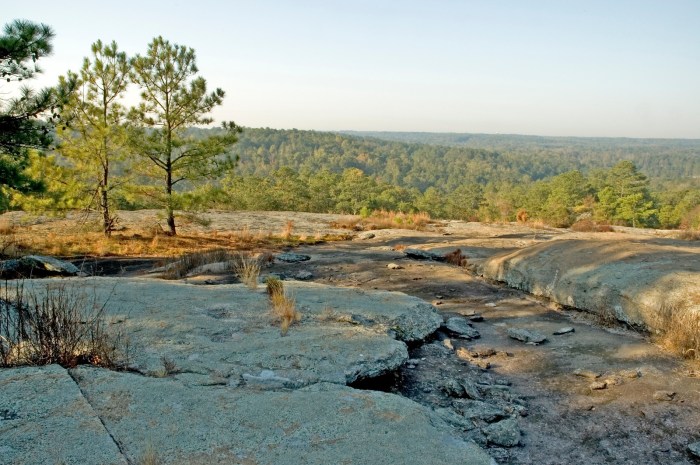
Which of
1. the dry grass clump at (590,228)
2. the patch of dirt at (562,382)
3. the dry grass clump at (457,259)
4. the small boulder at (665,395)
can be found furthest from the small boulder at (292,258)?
the dry grass clump at (590,228)

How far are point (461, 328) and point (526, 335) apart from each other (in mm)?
867

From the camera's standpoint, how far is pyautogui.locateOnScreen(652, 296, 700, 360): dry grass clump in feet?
17.2

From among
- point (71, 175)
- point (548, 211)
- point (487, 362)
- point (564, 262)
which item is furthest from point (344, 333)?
point (548, 211)

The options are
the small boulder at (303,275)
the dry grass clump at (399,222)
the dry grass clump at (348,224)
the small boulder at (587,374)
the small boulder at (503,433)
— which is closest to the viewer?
the small boulder at (503,433)

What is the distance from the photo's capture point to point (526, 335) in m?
6.42

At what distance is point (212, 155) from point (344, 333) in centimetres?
1345

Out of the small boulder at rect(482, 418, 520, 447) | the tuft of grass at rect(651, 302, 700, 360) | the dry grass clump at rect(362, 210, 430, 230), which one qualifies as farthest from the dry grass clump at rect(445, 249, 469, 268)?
the dry grass clump at rect(362, 210, 430, 230)

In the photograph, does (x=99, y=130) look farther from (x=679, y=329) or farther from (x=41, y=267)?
(x=679, y=329)

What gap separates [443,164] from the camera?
192375mm

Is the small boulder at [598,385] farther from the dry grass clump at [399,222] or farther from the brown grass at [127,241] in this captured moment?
the dry grass clump at [399,222]

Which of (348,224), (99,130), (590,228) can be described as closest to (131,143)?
(99,130)

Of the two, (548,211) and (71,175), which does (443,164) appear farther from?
(71,175)

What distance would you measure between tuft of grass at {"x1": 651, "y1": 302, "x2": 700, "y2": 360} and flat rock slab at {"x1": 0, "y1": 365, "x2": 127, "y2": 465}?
18.7 ft

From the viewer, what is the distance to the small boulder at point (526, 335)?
6.30 meters
